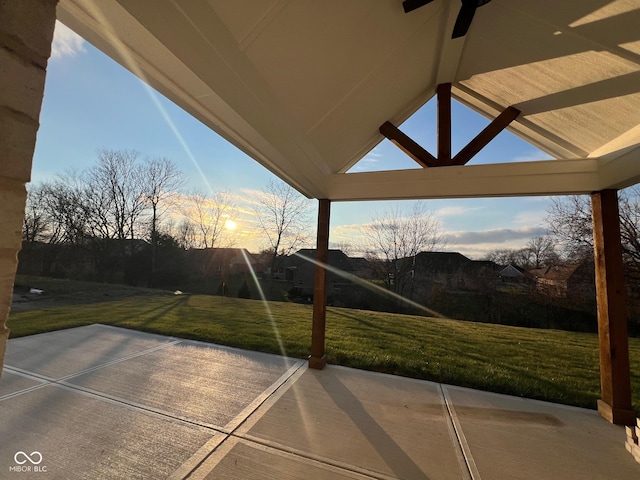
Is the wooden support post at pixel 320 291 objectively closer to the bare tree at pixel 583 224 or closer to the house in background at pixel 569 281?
the house in background at pixel 569 281

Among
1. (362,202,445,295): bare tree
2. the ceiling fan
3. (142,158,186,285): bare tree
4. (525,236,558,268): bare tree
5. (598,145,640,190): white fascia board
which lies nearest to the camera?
the ceiling fan

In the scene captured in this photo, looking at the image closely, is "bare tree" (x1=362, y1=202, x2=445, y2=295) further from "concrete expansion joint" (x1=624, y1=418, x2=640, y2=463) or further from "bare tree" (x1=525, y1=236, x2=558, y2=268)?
"concrete expansion joint" (x1=624, y1=418, x2=640, y2=463)

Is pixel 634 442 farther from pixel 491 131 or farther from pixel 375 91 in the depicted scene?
pixel 375 91

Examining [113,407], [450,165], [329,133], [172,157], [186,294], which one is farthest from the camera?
[172,157]

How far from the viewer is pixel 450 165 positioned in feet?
9.21

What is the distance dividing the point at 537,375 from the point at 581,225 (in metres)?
4.77

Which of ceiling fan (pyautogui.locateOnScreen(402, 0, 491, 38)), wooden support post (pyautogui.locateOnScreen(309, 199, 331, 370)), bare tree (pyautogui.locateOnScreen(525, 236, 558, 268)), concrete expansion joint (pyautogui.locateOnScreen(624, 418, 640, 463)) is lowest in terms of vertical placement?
concrete expansion joint (pyautogui.locateOnScreen(624, 418, 640, 463))

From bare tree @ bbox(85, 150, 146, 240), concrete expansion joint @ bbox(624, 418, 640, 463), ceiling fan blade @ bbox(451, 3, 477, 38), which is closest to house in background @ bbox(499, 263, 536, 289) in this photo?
concrete expansion joint @ bbox(624, 418, 640, 463)

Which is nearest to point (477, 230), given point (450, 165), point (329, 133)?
point (450, 165)

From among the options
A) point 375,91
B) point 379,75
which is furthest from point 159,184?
point 379,75

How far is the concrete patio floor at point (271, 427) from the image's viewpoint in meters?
1.78

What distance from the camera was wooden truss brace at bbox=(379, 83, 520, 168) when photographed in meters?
2.70

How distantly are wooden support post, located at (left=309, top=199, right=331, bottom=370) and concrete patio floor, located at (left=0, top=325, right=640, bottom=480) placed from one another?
207 mm

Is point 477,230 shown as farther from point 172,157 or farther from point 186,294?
point 172,157
